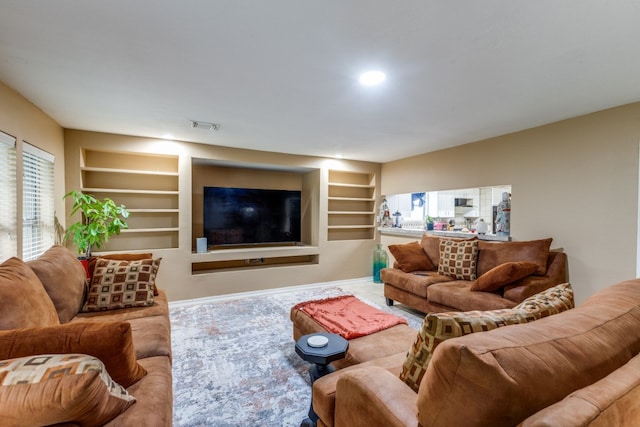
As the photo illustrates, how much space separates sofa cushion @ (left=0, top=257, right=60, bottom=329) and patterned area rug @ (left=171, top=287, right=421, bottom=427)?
100cm

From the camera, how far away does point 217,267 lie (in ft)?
15.7

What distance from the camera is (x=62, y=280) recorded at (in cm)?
203

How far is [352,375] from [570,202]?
10.6 feet

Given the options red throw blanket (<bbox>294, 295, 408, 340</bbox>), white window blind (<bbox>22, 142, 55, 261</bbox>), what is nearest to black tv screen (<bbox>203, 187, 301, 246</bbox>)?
white window blind (<bbox>22, 142, 55, 261</bbox>)

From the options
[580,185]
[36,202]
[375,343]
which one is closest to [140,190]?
[36,202]

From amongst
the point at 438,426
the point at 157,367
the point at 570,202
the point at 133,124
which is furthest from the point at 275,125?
the point at 570,202

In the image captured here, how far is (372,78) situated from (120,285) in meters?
2.62

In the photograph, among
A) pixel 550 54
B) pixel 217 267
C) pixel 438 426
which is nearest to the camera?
pixel 438 426

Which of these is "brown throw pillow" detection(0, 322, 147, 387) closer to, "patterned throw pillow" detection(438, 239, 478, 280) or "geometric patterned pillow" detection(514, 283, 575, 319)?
"geometric patterned pillow" detection(514, 283, 575, 319)

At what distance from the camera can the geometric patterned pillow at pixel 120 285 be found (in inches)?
90.0

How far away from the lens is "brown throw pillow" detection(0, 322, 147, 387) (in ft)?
3.21

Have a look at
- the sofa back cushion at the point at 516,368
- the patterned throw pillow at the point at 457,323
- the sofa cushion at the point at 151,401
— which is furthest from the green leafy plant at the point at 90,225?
the sofa back cushion at the point at 516,368

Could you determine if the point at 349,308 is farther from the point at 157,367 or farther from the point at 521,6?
the point at 521,6

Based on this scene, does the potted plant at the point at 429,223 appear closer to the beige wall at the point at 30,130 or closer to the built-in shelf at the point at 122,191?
the built-in shelf at the point at 122,191
